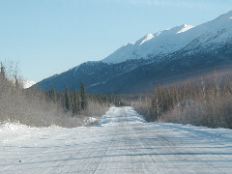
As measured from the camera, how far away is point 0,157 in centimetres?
1783

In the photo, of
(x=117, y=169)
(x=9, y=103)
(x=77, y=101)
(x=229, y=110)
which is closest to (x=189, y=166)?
(x=117, y=169)

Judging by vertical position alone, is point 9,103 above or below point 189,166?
above

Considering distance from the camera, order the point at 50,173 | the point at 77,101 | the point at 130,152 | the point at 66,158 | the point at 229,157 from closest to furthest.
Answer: the point at 50,173
the point at 229,157
the point at 66,158
the point at 130,152
the point at 77,101

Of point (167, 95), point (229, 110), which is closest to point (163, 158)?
point (229, 110)

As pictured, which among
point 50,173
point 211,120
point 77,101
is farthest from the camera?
point 77,101

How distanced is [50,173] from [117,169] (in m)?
1.51

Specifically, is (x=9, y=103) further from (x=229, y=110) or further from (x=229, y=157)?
(x=229, y=157)

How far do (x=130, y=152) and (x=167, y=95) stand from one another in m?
77.9

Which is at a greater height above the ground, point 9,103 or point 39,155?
point 9,103

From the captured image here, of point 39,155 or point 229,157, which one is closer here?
point 229,157

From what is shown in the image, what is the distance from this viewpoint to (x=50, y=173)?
42.1 ft

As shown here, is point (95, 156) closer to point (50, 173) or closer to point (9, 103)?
point (50, 173)

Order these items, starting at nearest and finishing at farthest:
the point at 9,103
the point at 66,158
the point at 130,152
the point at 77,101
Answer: the point at 66,158, the point at 130,152, the point at 9,103, the point at 77,101

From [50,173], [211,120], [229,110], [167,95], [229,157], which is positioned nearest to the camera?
[50,173]
